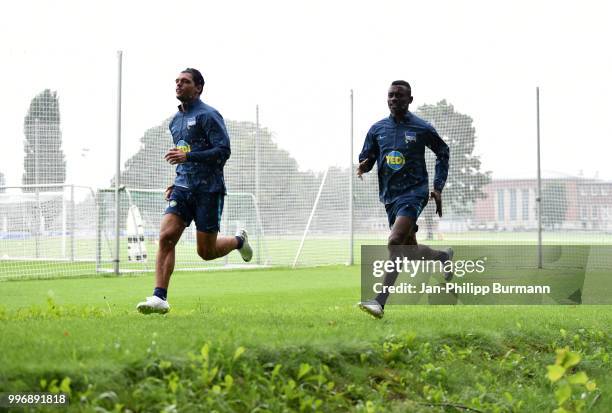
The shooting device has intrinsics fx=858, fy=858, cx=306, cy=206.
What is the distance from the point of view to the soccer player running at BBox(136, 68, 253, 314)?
801cm

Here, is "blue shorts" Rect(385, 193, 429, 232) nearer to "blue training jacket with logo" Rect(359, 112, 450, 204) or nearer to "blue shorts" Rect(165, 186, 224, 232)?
"blue training jacket with logo" Rect(359, 112, 450, 204)

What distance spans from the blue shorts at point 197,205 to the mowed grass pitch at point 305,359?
89 centimetres

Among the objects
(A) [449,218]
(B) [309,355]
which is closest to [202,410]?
(B) [309,355]

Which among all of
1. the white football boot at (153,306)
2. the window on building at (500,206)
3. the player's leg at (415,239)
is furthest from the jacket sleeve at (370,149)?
the window on building at (500,206)

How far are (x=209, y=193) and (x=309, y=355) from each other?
9.37 ft

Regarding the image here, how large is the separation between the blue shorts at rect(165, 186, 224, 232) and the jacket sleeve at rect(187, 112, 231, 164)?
35cm

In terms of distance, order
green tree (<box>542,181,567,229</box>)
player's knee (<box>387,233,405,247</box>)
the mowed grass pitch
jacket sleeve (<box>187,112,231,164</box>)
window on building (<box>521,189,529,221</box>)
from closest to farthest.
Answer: the mowed grass pitch
jacket sleeve (<box>187,112,231,164</box>)
player's knee (<box>387,233,405,247</box>)
green tree (<box>542,181,567,229</box>)
window on building (<box>521,189,529,221</box>)

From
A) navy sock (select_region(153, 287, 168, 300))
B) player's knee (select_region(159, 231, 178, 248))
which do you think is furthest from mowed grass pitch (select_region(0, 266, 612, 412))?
player's knee (select_region(159, 231, 178, 248))

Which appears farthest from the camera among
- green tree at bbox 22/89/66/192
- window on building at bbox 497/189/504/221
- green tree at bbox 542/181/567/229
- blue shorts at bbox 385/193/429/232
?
window on building at bbox 497/189/504/221

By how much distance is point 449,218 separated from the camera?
23531mm

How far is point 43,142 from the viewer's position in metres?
19.0

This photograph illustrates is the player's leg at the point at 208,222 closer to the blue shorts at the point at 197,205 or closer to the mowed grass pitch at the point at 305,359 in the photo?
the blue shorts at the point at 197,205

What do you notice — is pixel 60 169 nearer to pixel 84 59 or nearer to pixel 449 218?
pixel 84 59

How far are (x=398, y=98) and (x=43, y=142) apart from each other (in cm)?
1227
